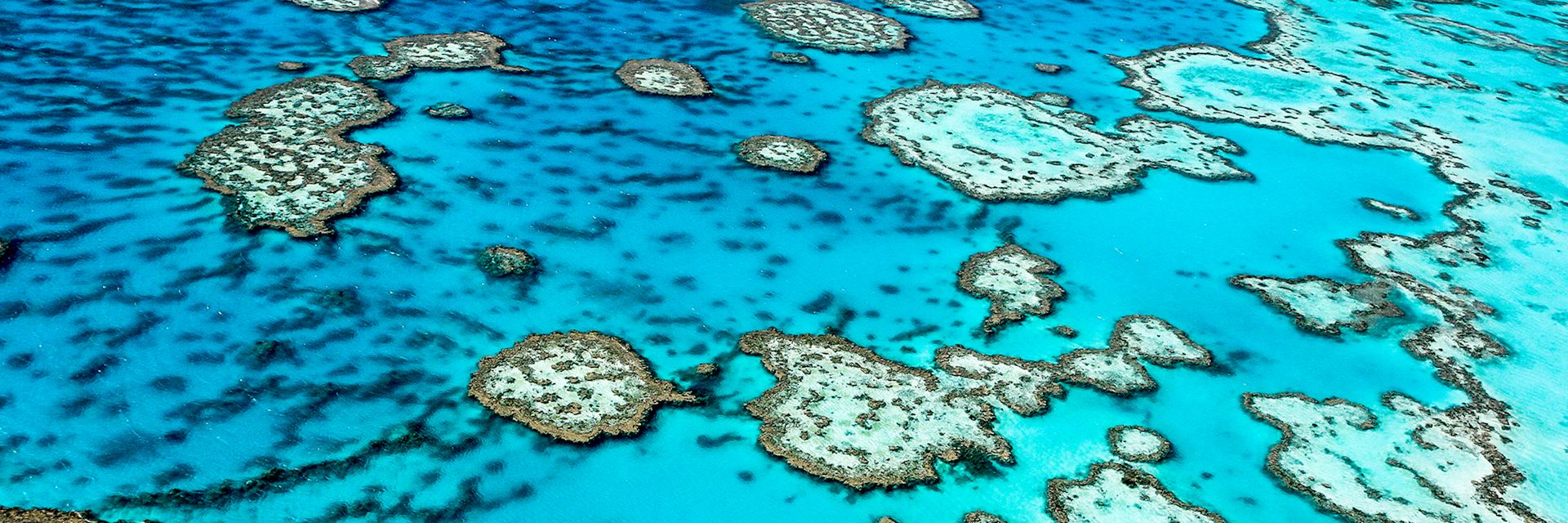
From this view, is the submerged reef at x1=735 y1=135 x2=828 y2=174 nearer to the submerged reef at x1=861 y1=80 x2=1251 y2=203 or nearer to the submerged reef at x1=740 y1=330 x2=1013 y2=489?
the submerged reef at x1=861 y1=80 x2=1251 y2=203

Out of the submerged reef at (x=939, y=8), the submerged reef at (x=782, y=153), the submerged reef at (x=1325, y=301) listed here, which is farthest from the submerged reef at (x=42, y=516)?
the submerged reef at (x=939, y=8)

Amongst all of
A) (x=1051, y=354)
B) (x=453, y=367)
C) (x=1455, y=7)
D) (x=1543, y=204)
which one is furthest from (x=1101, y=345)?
(x=1455, y=7)

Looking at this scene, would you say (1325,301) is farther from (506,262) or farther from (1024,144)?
(506,262)

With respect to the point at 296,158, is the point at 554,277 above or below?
below

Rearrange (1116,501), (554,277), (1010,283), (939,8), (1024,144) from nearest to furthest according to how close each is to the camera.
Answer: (1116,501), (554,277), (1010,283), (1024,144), (939,8)

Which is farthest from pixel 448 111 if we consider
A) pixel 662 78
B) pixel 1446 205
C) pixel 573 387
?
pixel 1446 205

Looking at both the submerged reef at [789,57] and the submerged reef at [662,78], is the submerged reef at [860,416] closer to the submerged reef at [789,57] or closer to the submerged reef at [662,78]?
the submerged reef at [662,78]

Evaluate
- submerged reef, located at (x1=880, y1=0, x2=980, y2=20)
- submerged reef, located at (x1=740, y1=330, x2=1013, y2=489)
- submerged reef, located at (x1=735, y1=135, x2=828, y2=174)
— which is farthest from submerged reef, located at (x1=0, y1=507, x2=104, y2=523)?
submerged reef, located at (x1=880, y1=0, x2=980, y2=20)
